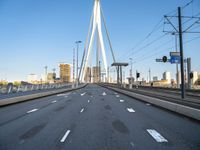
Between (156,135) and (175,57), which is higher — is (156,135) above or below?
below

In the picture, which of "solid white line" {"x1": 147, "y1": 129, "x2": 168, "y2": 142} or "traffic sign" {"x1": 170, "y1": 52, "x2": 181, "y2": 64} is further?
"traffic sign" {"x1": 170, "y1": 52, "x2": 181, "y2": 64}

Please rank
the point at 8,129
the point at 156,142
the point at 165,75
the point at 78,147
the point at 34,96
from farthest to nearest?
the point at 165,75
the point at 34,96
the point at 8,129
the point at 156,142
the point at 78,147

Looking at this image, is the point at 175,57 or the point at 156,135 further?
the point at 175,57

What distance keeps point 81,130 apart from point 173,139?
357 cm

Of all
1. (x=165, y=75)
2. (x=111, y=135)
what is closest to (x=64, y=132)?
(x=111, y=135)

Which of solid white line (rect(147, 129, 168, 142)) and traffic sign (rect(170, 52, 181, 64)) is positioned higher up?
traffic sign (rect(170, 52, 181, 64))

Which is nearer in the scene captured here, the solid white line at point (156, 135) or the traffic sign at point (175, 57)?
the solid white line at point (156, 135)

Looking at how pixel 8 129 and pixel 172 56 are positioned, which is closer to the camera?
pixel 8 129

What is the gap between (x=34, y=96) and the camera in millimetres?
28328

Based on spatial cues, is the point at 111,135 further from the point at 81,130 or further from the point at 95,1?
the point at 95,1

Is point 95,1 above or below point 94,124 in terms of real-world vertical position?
above

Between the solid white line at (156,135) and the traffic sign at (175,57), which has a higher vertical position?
the traffic sign at (175,57)

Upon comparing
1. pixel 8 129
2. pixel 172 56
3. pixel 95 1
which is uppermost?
pixel 95 1

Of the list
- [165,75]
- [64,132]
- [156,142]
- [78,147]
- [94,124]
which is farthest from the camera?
[165,75]
